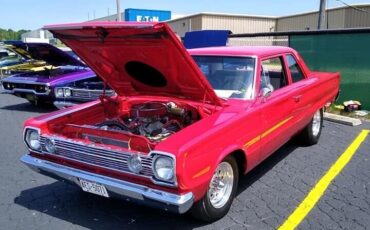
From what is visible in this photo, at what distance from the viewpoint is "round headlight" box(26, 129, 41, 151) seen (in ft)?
13.0

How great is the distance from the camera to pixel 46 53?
961 centimetres

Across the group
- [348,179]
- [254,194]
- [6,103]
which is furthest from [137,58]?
[6,103]

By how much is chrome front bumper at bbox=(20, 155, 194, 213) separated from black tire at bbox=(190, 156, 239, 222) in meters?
0.37

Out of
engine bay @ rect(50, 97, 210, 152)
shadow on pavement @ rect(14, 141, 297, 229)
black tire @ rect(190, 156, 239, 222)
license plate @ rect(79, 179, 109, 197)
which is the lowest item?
shadow on pavement @ rect(14, 141, 297, 229)

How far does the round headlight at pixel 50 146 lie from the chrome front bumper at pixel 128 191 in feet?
0.43

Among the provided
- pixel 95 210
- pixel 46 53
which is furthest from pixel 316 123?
pixel 46 53

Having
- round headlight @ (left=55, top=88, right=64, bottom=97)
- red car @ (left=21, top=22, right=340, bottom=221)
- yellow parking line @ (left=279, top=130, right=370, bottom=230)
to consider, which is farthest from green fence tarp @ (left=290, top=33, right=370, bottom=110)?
round headlight @ (left=55, top=88, right=64, bottom=97)

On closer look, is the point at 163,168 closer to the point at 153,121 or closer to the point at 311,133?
the point at 153,121

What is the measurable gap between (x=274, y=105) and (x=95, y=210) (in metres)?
2.18

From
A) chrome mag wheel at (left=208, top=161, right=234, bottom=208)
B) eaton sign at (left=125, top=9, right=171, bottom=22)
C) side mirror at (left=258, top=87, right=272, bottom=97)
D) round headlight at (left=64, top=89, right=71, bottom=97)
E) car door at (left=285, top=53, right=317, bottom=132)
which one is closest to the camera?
chrome mag wheel at (left=208, top=161, right=234, bottom=208)

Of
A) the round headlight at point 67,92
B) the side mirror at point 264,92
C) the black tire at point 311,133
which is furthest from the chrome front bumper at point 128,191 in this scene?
the round headlight at point 67,92

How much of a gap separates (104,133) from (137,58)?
2.97 ft

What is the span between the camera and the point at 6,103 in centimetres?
1138

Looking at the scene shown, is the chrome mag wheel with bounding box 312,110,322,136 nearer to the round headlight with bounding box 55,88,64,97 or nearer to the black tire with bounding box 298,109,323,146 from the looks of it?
the black tire with bounding box 298,109,323,146
